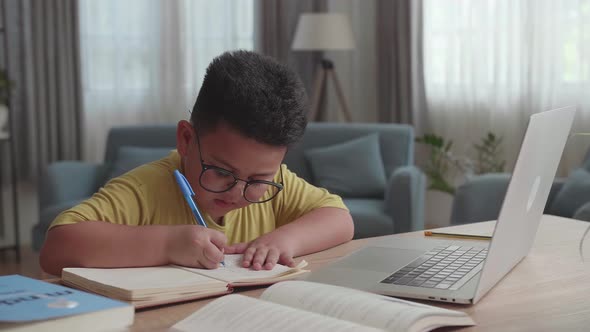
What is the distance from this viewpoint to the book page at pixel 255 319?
848 millimetres

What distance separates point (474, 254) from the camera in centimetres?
129

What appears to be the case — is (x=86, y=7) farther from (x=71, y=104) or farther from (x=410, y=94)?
(x=410, y=94)

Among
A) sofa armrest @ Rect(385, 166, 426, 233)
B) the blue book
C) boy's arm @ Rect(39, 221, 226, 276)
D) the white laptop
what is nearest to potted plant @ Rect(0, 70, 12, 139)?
sofa armrest @ Rect(385, 166, 426, 233)

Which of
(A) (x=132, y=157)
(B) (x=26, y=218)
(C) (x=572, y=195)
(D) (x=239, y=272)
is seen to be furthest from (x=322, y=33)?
(D) (x=239, y=272)

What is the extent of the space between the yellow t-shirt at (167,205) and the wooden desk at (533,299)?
22cm

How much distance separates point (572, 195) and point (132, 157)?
199 centimetres

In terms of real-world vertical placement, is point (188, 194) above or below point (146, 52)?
below

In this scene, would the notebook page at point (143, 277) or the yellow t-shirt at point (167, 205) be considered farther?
the yellow t-shirt at point (167, 205)

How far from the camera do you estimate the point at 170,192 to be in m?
1.47

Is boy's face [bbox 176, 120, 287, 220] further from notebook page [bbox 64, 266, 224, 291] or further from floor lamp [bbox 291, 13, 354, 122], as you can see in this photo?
floor lamp [bbox 291, 13, 354, 122]

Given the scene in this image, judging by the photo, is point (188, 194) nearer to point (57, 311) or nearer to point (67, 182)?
point (57, 311)

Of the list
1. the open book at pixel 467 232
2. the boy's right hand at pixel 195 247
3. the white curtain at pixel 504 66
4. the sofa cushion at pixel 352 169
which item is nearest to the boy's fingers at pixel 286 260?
the boy's right hand at pixel 195 247

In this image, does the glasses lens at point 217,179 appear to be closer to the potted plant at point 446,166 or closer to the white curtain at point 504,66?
the white curtain at point 504,66

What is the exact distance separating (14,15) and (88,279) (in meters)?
3.60
